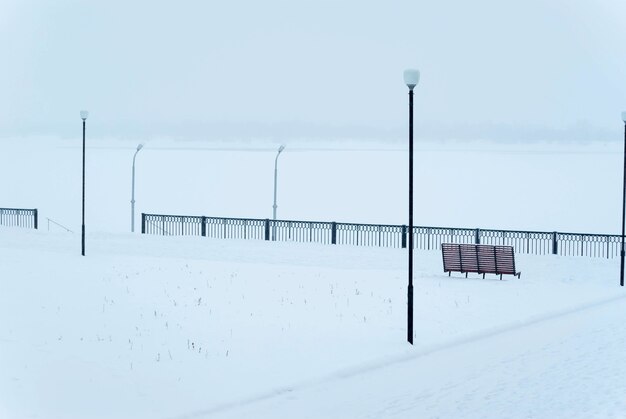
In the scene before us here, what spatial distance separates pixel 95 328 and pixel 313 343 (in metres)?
3.93

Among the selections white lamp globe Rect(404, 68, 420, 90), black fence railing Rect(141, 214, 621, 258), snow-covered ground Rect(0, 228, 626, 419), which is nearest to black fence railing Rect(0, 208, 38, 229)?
black fence railing Rect(141, 214, 621, 258)

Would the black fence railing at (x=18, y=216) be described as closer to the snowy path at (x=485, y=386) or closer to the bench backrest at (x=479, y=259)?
the bench backrest at (x=479, y=259)

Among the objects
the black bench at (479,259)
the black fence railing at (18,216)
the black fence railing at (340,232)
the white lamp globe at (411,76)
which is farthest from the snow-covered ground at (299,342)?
the black fence railing at (18,216)

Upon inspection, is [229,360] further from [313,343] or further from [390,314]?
[390,314]

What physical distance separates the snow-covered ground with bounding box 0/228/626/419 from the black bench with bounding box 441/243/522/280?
489 mm

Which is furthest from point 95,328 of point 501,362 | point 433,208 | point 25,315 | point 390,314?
point 433,208

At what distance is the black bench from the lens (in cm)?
2402

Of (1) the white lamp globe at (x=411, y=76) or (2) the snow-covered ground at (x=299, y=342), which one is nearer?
(2) the snow-covered ground at (x=299, y=342)

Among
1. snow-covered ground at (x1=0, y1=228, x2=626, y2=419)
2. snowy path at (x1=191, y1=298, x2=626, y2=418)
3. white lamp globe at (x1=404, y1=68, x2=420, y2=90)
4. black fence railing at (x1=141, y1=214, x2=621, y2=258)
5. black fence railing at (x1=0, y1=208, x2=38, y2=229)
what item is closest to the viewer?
snowy path at (x1=191, y1=298, x2=626, y2=418)

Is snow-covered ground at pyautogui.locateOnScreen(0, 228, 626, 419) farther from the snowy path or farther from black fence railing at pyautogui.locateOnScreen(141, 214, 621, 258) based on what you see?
black fence railing at pyautogui.locateOnScreen(141, 214, 621, 258)

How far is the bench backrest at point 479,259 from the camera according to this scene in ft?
78.8

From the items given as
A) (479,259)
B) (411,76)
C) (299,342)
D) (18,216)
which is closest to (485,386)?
(299,342)

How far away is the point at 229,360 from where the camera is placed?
13383mm

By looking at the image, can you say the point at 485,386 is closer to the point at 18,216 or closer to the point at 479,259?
the point at 479,259
